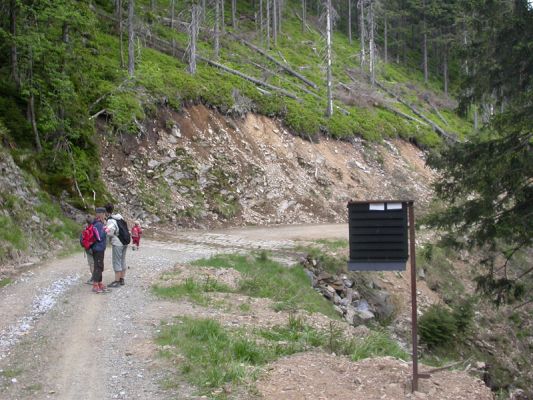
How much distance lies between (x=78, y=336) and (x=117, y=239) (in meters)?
3.16

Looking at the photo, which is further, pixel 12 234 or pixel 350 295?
pixel 350 295

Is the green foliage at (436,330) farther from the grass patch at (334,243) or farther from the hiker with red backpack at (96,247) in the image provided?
the hiker with red backpack at (96,247)

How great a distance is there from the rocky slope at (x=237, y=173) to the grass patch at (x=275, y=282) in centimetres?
724

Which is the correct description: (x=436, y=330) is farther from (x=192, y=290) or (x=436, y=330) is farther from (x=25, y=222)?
(x=25, y=222)

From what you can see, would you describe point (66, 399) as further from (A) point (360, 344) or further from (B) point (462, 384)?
(B) point (462, 384)

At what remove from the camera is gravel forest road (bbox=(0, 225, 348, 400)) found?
22.5 ft

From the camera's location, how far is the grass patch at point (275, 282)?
1207 cm

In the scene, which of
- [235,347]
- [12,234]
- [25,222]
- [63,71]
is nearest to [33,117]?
[63,71]

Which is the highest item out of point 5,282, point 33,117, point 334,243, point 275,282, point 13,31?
point 13,31

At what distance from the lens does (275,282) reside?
13.2 metres

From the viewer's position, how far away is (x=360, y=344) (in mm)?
8961

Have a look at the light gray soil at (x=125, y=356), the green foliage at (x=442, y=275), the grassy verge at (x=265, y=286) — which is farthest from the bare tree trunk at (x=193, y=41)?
the light gray soil at (x=125, y=356)

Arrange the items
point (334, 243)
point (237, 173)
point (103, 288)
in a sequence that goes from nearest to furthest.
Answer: point (103, 288), point (334, 243), point (237, 173)

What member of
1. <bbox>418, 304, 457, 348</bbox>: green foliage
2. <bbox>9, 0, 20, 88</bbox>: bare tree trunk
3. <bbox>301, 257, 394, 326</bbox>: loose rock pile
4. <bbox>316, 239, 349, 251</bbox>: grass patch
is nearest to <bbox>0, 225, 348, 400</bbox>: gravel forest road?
<bbox>301, 257, 394, 326</bbox>: loose rock pile
